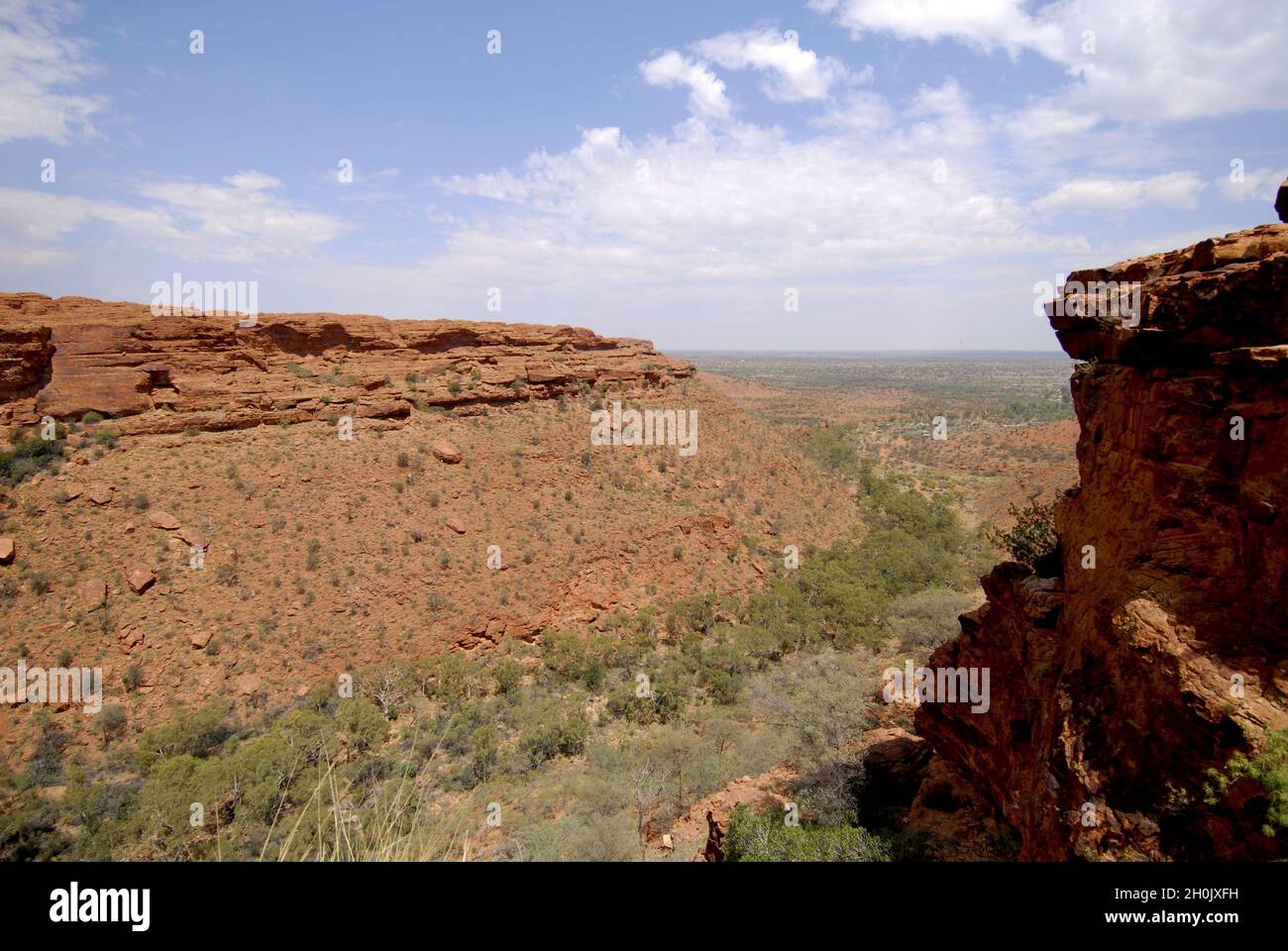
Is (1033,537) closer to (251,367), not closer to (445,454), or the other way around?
(445,454)

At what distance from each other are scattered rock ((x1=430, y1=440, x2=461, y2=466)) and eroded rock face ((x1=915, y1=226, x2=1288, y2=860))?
19387mm

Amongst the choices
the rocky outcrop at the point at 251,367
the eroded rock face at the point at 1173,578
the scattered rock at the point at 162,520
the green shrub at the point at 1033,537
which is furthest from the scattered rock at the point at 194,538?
the green shrub at the point at 1033,537

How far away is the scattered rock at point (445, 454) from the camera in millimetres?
22094

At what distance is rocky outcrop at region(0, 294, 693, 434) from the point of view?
62.6ft

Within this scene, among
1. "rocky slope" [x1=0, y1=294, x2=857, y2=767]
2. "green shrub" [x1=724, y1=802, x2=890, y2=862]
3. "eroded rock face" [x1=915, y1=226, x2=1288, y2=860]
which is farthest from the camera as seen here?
"rocky slope" [x1=0, y1=294, x2=857, y2=767]

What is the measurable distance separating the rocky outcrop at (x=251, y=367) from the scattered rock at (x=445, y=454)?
8.49 feet

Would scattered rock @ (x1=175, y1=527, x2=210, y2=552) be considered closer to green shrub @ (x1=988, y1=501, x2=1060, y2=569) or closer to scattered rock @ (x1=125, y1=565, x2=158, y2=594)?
scattered rock @ (x1=125, y1=565, x2=158, y2=594)

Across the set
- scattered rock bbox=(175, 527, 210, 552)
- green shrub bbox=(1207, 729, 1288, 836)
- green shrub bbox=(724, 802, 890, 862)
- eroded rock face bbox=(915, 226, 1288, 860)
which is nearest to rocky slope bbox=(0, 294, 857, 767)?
scattered rock bbox=(175, 527, 210, 552)

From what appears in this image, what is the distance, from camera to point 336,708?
14.1 metres

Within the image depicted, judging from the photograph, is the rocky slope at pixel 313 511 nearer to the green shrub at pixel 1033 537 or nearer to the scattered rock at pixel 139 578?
the scattered rock at pixel 139 578

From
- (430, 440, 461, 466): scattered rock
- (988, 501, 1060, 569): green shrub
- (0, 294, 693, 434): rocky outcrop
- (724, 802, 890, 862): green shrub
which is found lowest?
(724, 802, 890, 862): green shrub
